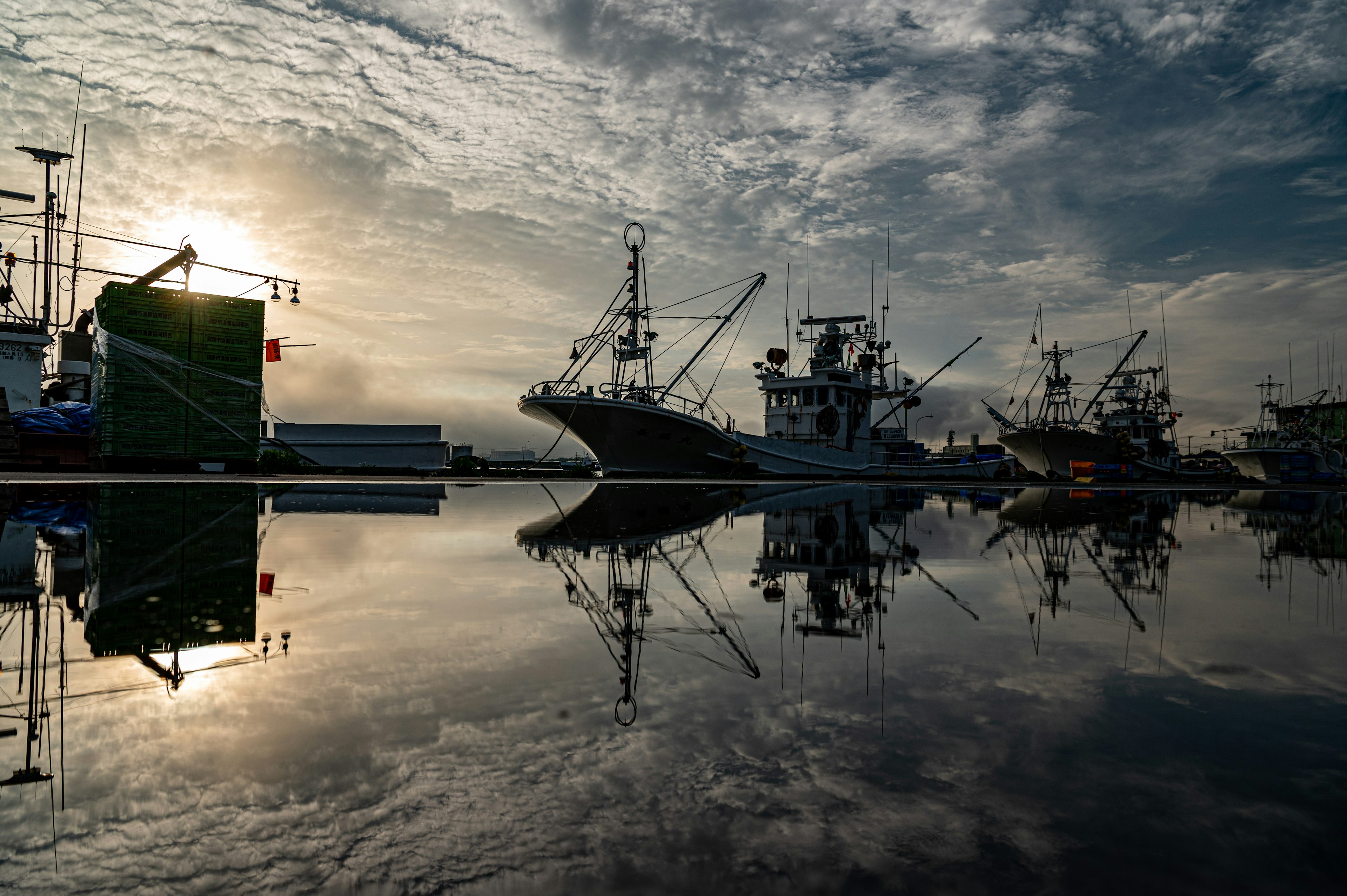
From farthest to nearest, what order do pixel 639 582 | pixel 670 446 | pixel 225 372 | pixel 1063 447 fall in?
pixel 1063 447 → pixel 670 446 → pixel 225 372 → pixel 639 582

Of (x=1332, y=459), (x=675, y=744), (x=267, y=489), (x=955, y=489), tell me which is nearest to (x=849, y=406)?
(x=955, y=489)

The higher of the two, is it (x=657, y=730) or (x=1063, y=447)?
(x=1063, y=447)

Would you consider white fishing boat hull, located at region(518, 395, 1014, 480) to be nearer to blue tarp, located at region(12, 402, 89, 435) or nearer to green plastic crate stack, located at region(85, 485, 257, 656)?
blue tarp, located at region(12, 402, 89, 435)

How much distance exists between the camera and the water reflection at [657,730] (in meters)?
1.71

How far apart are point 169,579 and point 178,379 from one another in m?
26.1

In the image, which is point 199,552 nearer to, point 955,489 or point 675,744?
point 675,744

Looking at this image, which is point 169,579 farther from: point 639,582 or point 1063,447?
point 1063,447

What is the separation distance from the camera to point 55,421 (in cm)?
2888

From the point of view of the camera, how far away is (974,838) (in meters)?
1.83

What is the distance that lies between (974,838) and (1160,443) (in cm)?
7168

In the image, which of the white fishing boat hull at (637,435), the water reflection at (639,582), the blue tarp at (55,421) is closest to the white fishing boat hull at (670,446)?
the white fishing boat hull at (637,435)

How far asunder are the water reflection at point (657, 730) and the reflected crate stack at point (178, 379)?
23.9m

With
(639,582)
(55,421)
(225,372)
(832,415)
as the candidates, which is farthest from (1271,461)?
(55,421)

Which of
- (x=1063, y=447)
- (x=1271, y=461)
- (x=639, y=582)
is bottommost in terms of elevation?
(x=639, y=582)
